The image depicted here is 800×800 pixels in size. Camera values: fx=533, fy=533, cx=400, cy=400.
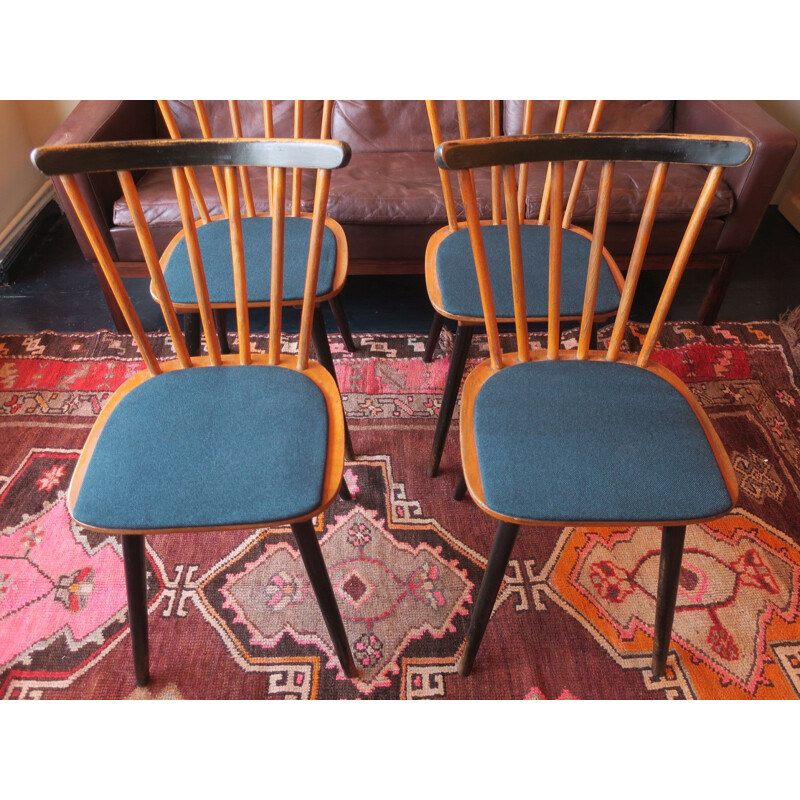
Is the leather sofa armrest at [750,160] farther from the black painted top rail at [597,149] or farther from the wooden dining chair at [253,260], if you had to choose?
the wooden dining chair at [253,260]

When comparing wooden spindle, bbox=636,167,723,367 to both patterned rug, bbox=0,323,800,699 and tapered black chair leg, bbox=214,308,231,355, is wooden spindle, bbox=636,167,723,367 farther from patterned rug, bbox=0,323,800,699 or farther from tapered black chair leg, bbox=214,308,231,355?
tapered black chair leg, bbox=214,308,231,355

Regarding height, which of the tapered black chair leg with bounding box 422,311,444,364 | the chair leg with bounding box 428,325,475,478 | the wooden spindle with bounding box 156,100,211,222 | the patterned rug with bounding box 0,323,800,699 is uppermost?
the wooden spindle with bounding box 156,100,211,222

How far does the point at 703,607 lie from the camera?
1.19 m

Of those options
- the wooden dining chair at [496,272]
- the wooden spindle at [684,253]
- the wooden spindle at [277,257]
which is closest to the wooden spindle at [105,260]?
the wooden spindle at [277,257]

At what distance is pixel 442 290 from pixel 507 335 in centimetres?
70

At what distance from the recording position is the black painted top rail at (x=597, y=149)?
0.75 m

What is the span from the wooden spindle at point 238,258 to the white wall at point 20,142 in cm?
183

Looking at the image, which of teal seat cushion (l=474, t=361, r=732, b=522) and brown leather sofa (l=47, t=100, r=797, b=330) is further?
brown leather sofa (l=47, t=100, r=797, b=330)

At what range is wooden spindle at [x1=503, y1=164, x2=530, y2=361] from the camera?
2.64ft

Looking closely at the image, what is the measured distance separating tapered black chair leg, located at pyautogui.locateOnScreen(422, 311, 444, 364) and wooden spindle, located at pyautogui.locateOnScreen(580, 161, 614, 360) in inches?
22.0

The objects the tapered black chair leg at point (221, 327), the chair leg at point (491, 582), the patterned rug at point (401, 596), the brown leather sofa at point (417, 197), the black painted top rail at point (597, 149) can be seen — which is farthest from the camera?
the brown leather sofa at point (417, 197)

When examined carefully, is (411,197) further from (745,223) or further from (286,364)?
(745,223)

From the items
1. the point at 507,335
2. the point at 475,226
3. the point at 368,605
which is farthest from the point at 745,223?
the point at 368,605

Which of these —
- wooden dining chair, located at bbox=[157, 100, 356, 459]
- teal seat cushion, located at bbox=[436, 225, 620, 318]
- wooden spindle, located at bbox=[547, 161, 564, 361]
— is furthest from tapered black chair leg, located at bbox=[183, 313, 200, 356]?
wooden spindle, located at bbox=[547, 161, 564, 361]
